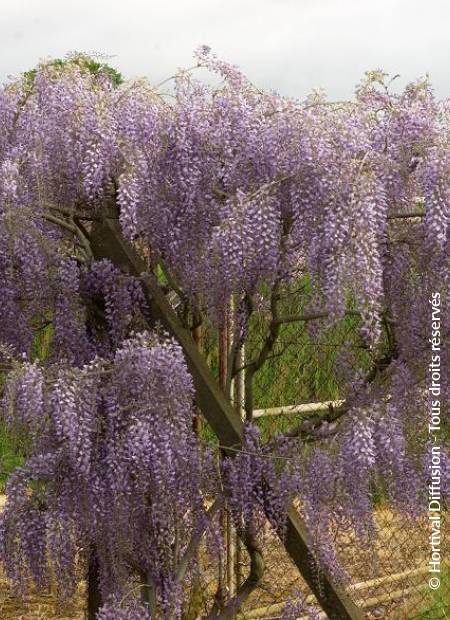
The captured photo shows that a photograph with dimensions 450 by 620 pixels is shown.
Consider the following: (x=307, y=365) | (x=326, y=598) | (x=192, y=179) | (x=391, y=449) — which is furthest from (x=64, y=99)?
(x=307, y=365)

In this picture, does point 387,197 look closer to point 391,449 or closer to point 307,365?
point 391,449

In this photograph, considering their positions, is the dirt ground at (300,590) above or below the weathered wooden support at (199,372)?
below

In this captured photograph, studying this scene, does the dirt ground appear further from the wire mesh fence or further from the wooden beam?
the wooden beam

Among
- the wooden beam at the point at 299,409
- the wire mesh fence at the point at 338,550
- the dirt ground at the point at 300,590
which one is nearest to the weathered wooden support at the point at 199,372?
the wire mesh fence at the point at 338,550

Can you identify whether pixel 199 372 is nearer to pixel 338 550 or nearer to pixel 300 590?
pixel 300 590

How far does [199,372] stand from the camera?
12.2ft

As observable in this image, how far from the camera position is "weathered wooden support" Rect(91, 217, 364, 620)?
12.1ft

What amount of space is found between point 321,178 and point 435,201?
0.35 m

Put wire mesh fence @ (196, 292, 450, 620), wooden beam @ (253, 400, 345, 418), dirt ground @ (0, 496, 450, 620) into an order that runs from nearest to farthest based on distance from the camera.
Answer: wooden beam @ (253, 400, 345, 418), wire mesh fence @ (196, 292, 450, 620), dirt ground @ (0, 496, 450, 620)

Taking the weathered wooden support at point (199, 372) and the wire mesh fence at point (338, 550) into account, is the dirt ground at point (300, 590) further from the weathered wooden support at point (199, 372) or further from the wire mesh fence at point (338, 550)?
the weathered wooden support at point (199, 372)

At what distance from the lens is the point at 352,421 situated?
3443 millimetres

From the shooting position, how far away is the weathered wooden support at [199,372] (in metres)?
3.67

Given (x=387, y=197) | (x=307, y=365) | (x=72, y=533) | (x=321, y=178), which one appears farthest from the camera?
(x=307, y=365)

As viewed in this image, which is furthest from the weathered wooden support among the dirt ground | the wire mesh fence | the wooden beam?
the dirt ground
